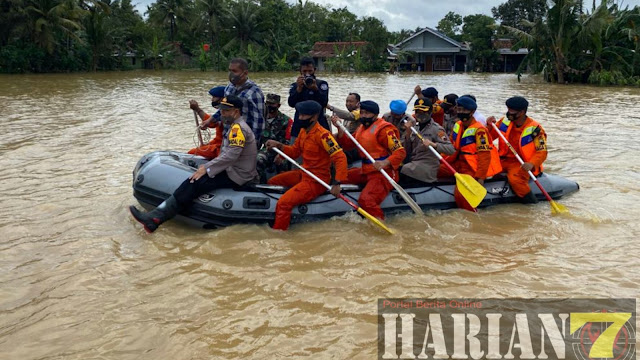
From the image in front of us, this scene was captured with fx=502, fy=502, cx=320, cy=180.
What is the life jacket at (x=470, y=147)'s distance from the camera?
18.7ft

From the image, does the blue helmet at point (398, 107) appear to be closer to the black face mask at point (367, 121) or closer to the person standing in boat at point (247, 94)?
the black face mask at point (367, 121)

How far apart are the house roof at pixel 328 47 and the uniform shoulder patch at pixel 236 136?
38118mm

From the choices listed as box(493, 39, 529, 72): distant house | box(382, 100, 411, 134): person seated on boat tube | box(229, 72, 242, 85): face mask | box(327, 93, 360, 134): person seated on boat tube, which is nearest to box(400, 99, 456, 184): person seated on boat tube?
box(382, 100, 411, 134): person seated on boat tube

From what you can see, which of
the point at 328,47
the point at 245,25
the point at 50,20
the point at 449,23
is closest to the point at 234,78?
the point at 50,20

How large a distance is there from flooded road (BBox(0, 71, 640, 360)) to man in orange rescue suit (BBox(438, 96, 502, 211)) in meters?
0.49

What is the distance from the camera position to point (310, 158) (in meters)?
5.32

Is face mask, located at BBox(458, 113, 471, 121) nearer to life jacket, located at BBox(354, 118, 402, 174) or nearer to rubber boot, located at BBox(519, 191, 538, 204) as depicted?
life jacket, located at BBox(354, 118, 402, 174)

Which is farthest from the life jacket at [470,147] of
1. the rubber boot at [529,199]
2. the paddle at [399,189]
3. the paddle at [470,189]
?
the paddle at [399,189]

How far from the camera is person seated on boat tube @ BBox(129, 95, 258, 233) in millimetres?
5000

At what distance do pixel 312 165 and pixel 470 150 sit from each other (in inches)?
73.6

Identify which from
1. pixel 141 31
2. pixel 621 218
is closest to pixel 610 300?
pixel 621 218

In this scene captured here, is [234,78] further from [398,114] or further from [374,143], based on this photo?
[398,114]

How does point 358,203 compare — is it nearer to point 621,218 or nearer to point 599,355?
point 599,355

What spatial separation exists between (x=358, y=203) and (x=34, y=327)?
3188 millimetres
